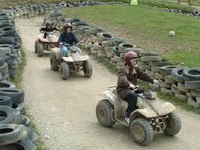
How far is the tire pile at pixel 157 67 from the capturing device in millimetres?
11750

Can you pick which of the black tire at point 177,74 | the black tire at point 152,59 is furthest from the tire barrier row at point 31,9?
the black tire at point 177,74

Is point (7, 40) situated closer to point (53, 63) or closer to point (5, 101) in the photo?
point (53, 63)

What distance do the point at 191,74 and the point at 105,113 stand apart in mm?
2870

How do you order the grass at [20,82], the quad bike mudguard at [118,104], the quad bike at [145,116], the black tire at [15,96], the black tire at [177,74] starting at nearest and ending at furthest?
the grass at [20,82] → the quad bike at [145,116] → the black tire at [15,96] → the quad bike mudguard at [118,104] → the black tire at [177,74]

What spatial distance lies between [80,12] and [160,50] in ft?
51.2

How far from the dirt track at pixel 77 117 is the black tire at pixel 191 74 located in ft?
2.61

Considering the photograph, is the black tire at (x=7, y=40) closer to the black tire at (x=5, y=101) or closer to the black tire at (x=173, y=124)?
the black tire at (x=5, y=101)

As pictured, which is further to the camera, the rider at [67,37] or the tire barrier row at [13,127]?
the rider at [67,37]

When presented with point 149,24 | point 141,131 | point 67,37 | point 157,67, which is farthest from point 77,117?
point 149,24

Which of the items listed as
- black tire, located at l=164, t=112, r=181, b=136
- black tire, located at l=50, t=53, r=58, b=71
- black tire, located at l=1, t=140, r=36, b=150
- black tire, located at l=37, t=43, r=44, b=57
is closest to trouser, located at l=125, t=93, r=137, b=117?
black tire, located at l=164, t=112, r=181, b=136

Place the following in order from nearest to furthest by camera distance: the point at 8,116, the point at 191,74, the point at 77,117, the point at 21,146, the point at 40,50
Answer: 1. the point at 21,146
2. the point at 8,116
3. the point at 77,117
4. the point at 191,74
5. the point at 40,50

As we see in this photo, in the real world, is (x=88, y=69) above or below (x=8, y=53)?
below

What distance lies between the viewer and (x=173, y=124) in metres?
9.56

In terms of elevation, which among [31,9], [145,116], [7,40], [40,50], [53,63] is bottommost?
[31,9]
